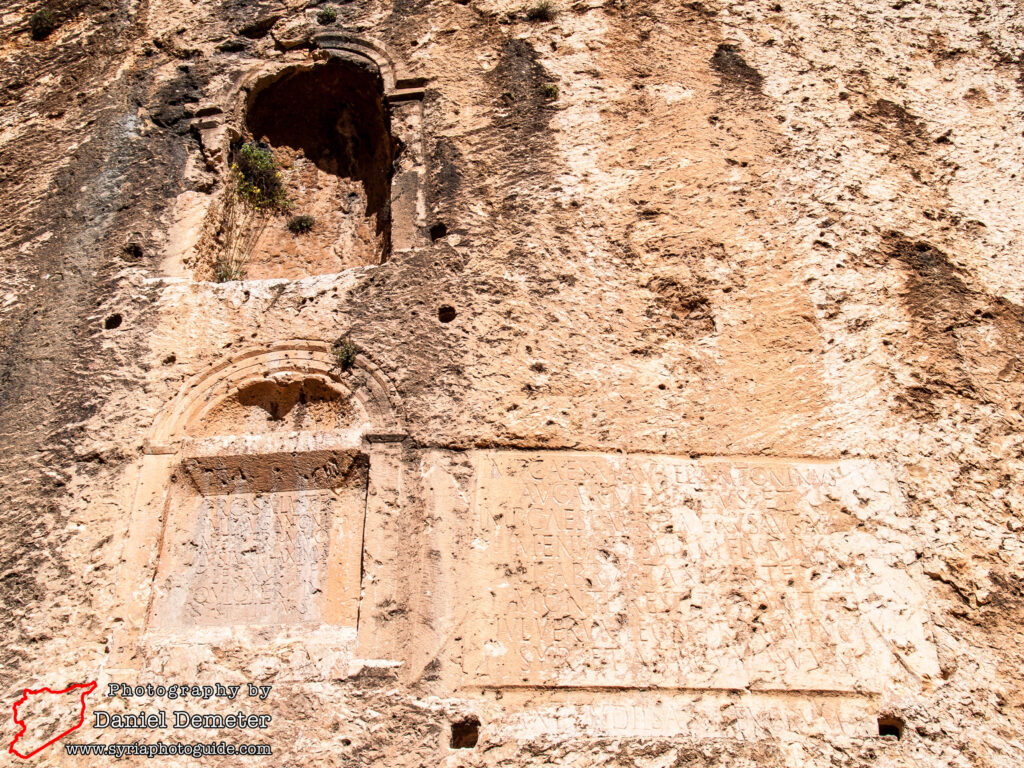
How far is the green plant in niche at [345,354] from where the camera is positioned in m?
3.98

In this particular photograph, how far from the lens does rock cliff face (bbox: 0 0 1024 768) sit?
10.4ft

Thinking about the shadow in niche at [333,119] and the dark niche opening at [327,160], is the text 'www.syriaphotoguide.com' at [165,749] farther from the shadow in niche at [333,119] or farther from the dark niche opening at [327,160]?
the shadow in niche at [333,119]

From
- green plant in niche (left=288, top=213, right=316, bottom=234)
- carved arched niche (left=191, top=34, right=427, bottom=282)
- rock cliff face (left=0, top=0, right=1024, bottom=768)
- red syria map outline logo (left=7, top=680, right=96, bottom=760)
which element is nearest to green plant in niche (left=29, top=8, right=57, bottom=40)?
rock cliff face (left=0, top=0, right=1024, bottom=768)

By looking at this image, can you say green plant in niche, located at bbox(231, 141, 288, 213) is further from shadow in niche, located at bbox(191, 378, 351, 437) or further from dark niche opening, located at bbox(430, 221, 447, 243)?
shadow in niche, located at bbox(191, 378, 351, 437)

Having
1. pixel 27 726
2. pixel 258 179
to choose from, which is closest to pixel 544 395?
pixel 27 726

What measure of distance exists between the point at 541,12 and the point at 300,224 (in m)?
2.05

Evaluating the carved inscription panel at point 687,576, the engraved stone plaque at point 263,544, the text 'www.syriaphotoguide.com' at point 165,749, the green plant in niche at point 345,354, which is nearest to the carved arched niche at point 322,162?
the green plant in niche at point 345,354

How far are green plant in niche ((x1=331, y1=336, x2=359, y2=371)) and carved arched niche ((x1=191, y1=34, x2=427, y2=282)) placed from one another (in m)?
0.73

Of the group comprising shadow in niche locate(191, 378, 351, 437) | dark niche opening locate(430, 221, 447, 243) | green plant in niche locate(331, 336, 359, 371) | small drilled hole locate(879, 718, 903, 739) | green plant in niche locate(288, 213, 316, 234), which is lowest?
small drilled hole locate(879, 718, 903, 739)

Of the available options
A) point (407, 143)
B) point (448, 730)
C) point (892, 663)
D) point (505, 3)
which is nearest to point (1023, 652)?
point (892, 663)

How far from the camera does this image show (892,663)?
10.4 ft

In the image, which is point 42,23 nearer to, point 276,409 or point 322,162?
point 322,162

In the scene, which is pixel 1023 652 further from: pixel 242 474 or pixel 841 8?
pixel 841 8

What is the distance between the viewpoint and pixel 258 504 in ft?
12.4
